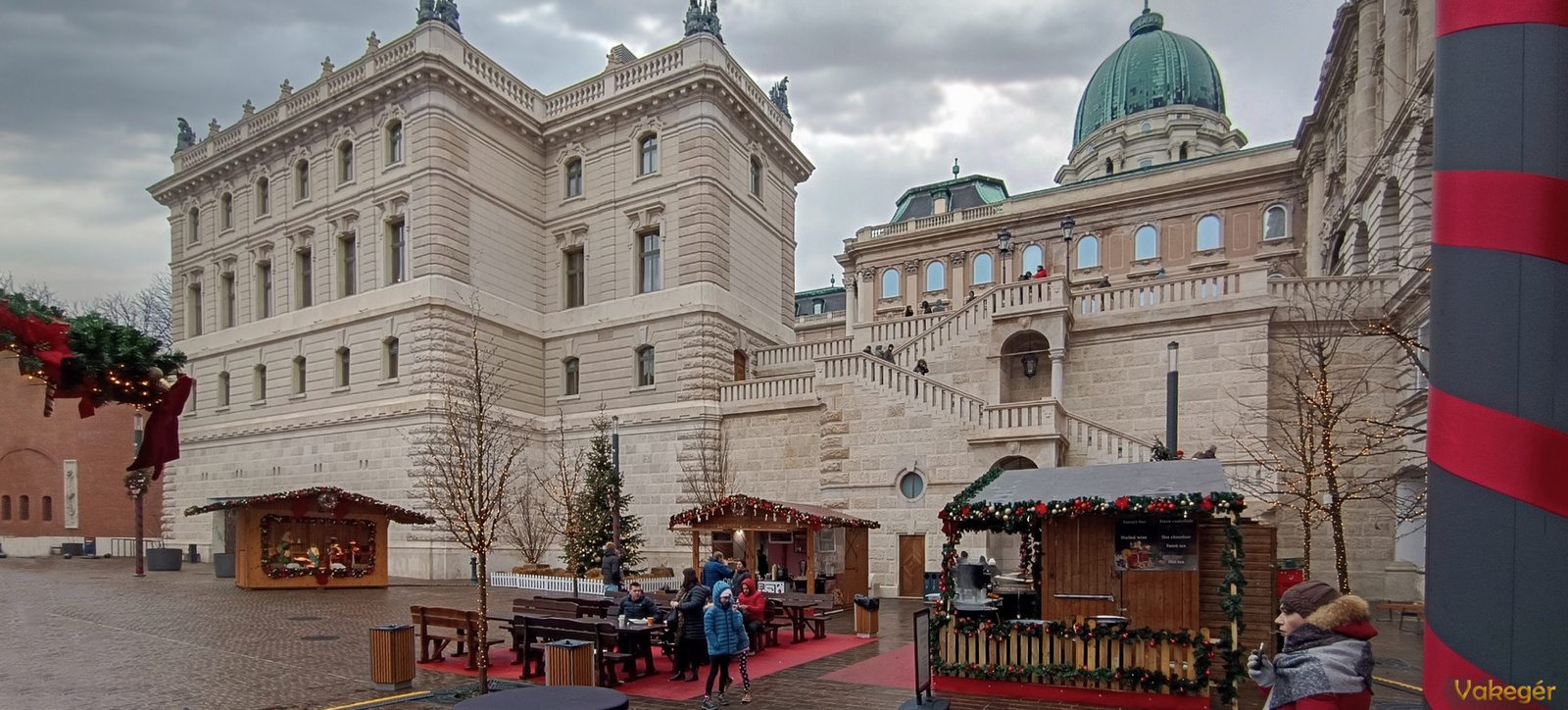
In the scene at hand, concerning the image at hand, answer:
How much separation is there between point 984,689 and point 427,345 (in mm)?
25682

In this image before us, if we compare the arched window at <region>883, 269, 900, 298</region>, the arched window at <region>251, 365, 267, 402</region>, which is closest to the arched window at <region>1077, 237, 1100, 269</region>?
the arched window at <region>883, 269, 900, 298</region>

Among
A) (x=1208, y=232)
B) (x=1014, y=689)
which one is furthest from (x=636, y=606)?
(x=1208, y=232)

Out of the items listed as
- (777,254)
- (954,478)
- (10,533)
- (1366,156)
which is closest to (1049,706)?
(954,478)

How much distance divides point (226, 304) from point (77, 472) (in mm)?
12680

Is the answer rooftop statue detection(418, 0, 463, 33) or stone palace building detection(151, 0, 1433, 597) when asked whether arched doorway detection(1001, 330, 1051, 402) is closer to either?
stone palace building detection(151, 0, 1433, 597)

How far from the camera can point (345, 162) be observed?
35.6m

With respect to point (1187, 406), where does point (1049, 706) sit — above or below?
below

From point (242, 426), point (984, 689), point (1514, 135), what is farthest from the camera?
point (242, 426)

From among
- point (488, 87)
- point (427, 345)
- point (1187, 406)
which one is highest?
point (488, 87)

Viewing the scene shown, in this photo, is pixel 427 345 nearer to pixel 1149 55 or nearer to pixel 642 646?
pixel 642 646

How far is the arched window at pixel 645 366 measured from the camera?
109 ft

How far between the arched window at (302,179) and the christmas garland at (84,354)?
36374 millimetres

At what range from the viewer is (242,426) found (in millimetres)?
37000

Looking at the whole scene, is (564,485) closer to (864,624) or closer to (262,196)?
(864,624)
